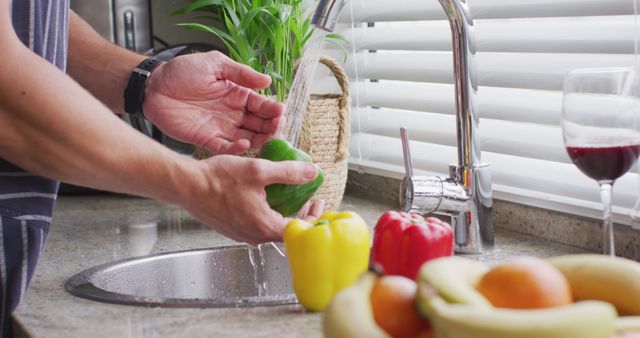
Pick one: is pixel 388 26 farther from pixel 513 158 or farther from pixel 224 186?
pixel 224 186

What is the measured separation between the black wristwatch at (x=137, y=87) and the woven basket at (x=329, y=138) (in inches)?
11.8

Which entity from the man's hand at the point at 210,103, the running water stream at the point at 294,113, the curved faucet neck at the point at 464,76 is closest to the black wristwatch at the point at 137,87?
the man's hand at the point at 210,103

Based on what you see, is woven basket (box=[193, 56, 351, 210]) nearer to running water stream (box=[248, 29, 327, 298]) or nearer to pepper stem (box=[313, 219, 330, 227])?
running water stream (box=[248, 29, 327, 298])

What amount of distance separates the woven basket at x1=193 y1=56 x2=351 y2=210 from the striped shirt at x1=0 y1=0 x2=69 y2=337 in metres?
0.58

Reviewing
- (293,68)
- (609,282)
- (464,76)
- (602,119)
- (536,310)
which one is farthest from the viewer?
(293,68)

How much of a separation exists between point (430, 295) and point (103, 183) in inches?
24.3

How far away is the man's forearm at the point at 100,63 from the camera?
1.66 metres

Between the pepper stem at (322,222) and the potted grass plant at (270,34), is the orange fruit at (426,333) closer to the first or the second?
the pepper stem at (322,222)

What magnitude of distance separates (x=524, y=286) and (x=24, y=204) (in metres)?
0.80

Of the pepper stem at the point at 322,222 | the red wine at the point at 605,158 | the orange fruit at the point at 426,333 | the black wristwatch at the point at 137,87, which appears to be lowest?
the pepper stem at the point at 322,222

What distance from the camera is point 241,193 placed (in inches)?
49.8

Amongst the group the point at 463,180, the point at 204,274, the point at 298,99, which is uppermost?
the point at 298,99

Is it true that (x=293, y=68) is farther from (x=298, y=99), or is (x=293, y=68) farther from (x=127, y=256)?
(x=127, y=256)

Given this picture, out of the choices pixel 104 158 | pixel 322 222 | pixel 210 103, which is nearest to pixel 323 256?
pixel 322 222
